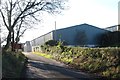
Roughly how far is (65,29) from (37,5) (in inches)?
1452

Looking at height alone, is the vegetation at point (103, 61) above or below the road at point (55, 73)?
above

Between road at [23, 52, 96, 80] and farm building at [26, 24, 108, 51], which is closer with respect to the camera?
road at [23, 52, 96, 80]

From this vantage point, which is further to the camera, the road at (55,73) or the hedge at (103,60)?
the hedge at (103,60)

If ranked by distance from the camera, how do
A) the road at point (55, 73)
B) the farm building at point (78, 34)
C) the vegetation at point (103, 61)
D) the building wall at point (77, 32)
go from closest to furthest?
1. the road at point (55, 73)
2. the vegetation at point (103, 61)
3. the farm building at point (78, 34)
4. the building wall at point (77, 32)

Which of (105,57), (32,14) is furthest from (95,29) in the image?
(105,57)

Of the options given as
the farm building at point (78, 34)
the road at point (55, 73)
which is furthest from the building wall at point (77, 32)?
the road at point (55, 73)

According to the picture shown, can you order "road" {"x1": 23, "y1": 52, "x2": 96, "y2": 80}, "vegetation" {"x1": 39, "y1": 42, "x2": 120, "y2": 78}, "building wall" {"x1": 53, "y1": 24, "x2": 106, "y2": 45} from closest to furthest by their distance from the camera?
"road" {"x1": 23, "y1": 52, "x2": 96, "y2": 80} < "vegetation" {"x1": 39, "y1": 42, "x2": 120, "y2": 78} < "building wall" {"x1": 53, "y1": 24, "x2": 106, "y2": 45}

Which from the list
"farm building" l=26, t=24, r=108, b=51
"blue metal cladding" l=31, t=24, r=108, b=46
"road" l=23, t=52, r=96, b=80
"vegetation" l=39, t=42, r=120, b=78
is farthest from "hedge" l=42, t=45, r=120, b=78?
"blue metal cladding" l=31, t=24, r=108, b=46

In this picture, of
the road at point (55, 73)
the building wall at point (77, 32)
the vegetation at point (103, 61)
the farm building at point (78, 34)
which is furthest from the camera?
the building wall at point (77, 32)

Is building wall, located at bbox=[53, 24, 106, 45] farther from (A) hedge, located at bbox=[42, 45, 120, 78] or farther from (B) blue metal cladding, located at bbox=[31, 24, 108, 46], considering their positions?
(A) hedge, located at bbox=[42, 45, 120, 78]

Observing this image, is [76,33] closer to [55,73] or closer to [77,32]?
[77,32]

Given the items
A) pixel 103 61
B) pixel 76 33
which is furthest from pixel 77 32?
pixel 103 61

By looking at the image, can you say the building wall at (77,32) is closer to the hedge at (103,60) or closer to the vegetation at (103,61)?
the hedge at (103,60)

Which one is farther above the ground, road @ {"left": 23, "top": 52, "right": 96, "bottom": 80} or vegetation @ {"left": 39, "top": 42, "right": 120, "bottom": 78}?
vegetation @ {"left": 39, "top": 42, "right": 120, "bottom": 78}
